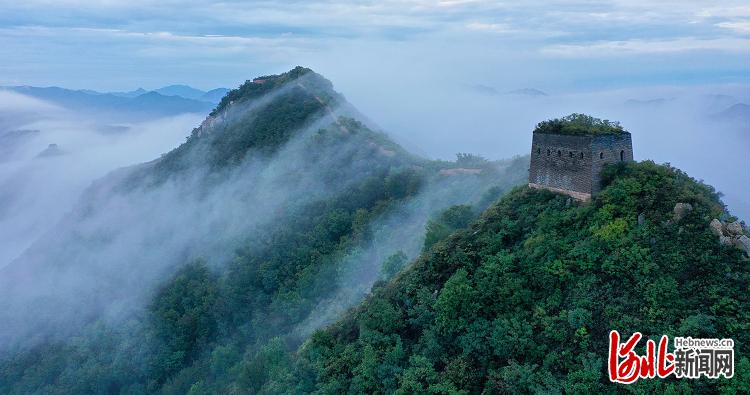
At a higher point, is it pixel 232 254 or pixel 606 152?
pixel 606 152

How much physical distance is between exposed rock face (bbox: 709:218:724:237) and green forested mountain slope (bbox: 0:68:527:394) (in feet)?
42.6

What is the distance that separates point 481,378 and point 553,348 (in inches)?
96.3

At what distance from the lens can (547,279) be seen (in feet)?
61.0

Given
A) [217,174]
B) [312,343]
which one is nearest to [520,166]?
[312,343]

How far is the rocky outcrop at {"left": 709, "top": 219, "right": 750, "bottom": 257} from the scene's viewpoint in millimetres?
15994

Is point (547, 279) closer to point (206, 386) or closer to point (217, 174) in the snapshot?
point (206, 386)

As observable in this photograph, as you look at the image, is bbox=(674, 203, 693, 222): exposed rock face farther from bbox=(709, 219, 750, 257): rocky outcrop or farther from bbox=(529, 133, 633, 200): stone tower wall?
bbox=(529, 133, 633, 200): stone tower wall

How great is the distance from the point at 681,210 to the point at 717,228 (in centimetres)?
129

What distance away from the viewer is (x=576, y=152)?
70.1 feet

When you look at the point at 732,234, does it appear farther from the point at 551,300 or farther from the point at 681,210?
the point at 551,300

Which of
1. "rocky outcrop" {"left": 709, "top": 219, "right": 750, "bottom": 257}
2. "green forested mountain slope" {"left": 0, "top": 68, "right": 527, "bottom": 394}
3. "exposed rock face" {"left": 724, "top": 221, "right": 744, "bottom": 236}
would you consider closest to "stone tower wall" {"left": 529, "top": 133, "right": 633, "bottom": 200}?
"rocky outcrop" {"left": 709, "top": 219, "right": 750, "bottom": 257}

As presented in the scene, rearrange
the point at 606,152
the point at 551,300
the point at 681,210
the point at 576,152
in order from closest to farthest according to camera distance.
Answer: the point at 681,210
the point at 551,300
the point at 606,152
the point at 576,152

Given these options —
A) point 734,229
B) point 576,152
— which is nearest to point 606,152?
point 576,152

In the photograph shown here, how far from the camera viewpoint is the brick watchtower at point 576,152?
2089 cm
